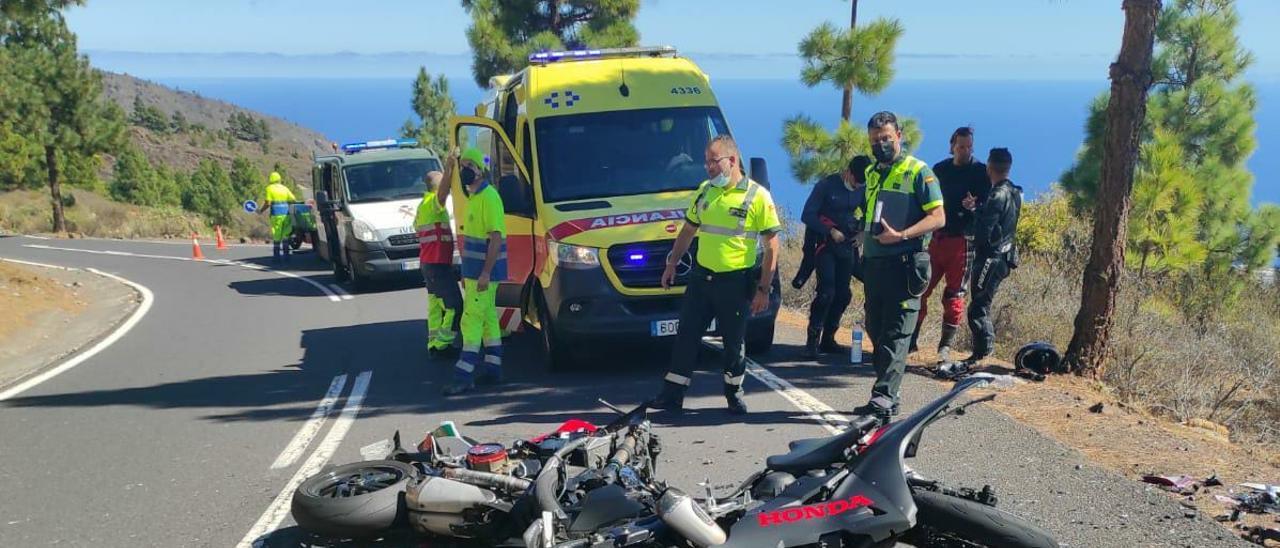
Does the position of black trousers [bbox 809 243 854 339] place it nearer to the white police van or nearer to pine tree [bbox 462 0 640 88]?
the white police van

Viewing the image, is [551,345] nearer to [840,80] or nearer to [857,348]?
[857,348]

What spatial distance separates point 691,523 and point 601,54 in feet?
23.6

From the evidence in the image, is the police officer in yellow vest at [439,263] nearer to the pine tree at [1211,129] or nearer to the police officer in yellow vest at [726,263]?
the police officer in yellow vest at [726,263]

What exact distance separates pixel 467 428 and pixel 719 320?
1.88 meters

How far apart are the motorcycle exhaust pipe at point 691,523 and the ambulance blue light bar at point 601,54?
22.6ft

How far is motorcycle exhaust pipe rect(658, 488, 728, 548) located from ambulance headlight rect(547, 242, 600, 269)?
433 cm

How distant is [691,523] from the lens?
3.86 m

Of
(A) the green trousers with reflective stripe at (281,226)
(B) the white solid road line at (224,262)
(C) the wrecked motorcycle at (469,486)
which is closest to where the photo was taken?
(C) the wrecked motorcycle at (469,486)

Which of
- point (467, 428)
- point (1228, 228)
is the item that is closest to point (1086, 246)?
point (1228, 228)

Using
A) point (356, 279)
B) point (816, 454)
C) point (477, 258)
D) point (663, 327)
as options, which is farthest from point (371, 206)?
point (816, 454)

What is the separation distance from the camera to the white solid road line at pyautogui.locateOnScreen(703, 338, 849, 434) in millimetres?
6918

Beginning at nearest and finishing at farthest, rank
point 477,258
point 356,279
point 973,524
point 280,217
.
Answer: point 973,524 → point 477,258 → point 356,279 → point 280,217

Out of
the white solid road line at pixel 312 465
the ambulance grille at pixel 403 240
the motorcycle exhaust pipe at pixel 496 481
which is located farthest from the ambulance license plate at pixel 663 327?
the ambulance grille at pixel 403 240

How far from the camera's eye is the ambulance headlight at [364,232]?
15570mm
